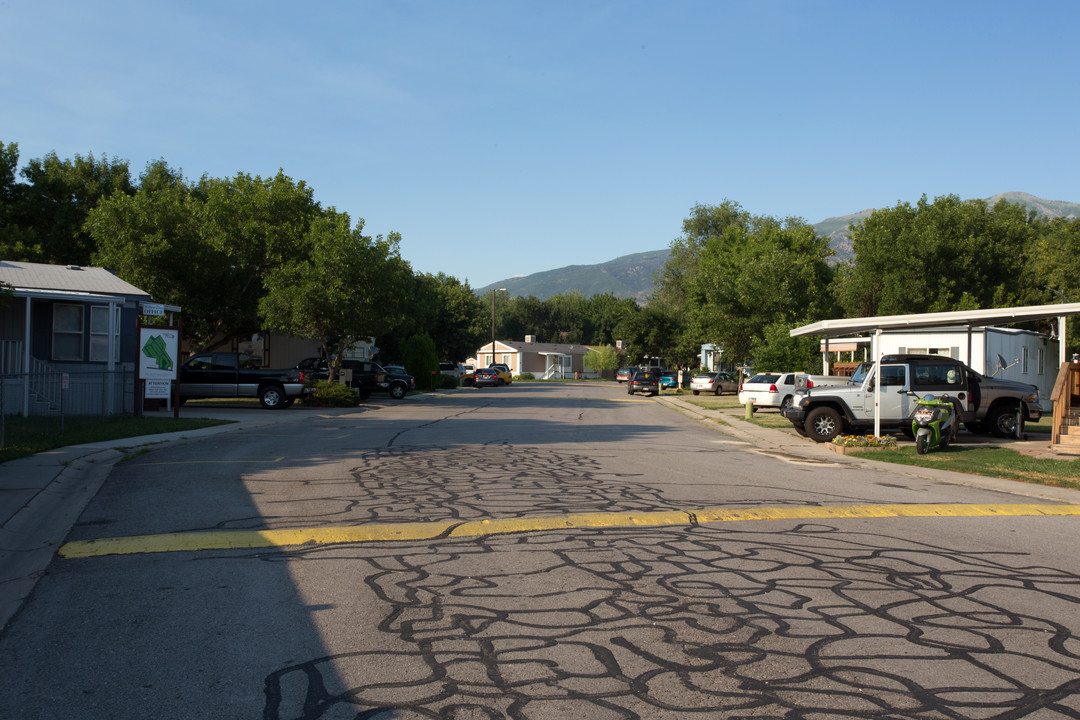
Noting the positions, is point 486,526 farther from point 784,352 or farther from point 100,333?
point 784,352

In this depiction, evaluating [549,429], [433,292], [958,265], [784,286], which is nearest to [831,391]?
[549,429]

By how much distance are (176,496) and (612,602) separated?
6.55 m

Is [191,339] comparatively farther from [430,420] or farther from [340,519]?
[340,519]

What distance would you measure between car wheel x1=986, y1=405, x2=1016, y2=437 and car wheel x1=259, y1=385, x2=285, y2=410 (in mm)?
20869

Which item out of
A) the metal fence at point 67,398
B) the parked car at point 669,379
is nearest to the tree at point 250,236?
the metal fence at point 67,398

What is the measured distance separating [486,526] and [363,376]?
87.4 ft

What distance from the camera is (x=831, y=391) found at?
1797 cm

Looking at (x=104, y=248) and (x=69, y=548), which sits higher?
(x=104, y=248)

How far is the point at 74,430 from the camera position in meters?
15.7

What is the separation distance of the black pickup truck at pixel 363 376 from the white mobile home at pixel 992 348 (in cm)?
1997

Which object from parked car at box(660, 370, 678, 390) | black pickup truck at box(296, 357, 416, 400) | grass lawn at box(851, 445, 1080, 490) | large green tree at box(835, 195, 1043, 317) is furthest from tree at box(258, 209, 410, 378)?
parked car at box(660, 370, 678, 390)

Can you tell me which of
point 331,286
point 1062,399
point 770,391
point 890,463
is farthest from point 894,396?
point 331,286

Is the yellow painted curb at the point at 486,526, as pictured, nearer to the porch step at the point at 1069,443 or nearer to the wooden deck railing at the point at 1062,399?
the porch step at the point at 1069,443

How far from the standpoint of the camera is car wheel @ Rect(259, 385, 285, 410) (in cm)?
2625
